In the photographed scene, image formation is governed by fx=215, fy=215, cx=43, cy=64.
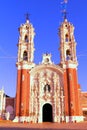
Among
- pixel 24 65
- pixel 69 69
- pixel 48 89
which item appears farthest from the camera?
pixel 24 65

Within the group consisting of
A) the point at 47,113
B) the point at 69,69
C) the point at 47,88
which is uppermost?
the point at 69,69

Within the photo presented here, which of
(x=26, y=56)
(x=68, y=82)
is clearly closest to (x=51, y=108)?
(x=68, y=82)

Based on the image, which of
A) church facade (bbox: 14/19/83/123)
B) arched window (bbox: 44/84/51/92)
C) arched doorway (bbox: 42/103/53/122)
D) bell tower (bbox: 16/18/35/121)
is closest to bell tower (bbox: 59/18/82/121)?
church facade (bbox: 14/19/83/123)

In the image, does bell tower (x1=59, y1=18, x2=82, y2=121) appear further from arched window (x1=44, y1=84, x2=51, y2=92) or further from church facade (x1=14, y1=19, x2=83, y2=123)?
arched window (x1=44, y1=84, x2=51, y2=92)

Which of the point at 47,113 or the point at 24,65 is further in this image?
the point at 24,65

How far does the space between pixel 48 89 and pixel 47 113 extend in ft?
14.0

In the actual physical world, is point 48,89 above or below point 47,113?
above

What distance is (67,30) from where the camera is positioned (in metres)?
42.8

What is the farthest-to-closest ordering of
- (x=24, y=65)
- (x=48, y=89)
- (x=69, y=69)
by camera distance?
1. (x=24, y=65)
2. (x=48, y=89)
3. (x=69, y=69)

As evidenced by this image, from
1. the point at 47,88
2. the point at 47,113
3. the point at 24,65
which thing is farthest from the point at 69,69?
the point at 47,113

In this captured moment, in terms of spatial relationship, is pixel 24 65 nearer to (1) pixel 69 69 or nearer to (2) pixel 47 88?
(2) pixel 47 88

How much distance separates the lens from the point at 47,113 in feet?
125

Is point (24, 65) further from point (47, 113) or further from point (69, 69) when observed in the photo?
point (47, 113)

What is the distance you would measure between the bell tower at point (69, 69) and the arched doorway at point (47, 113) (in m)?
3.40
